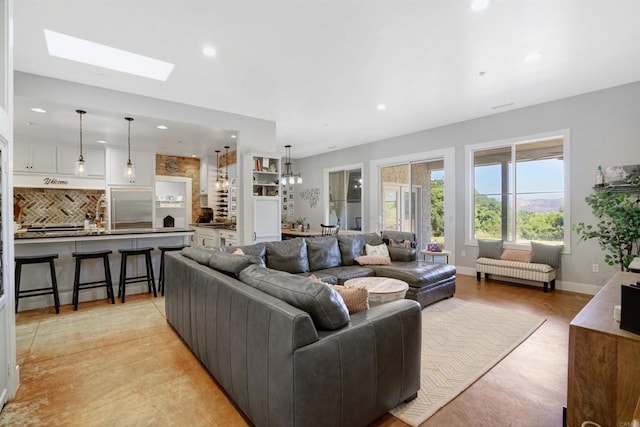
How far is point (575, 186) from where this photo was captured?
Answer: 4.50 metres

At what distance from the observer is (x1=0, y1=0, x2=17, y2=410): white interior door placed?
1914mm

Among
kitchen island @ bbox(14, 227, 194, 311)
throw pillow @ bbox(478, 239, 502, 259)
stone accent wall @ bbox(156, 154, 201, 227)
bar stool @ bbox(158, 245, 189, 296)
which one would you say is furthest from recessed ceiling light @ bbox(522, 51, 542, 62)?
stone accent wall @ bbox(156, 154, 201, 227)

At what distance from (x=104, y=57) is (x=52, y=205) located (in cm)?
491

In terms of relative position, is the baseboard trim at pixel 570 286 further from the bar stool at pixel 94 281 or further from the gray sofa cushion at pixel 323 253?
the bar stool at pixel 94 281

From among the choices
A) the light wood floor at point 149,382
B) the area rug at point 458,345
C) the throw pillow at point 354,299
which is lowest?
the light wood floor at point 149,382

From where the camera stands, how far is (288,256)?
3.79m

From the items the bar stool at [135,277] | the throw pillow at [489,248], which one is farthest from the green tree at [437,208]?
the bar stool at [135,277]

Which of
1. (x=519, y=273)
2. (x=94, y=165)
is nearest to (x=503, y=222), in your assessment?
(x=519, y=273)

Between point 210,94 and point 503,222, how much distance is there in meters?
5.35

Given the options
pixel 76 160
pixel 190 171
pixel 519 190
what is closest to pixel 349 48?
pixel 519 190

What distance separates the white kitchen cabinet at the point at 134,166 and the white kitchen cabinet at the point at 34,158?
1.07 meters

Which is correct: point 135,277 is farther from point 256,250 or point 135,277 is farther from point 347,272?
point 347,272

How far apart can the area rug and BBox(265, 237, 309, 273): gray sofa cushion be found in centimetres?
162

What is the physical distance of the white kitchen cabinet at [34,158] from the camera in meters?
5.81
